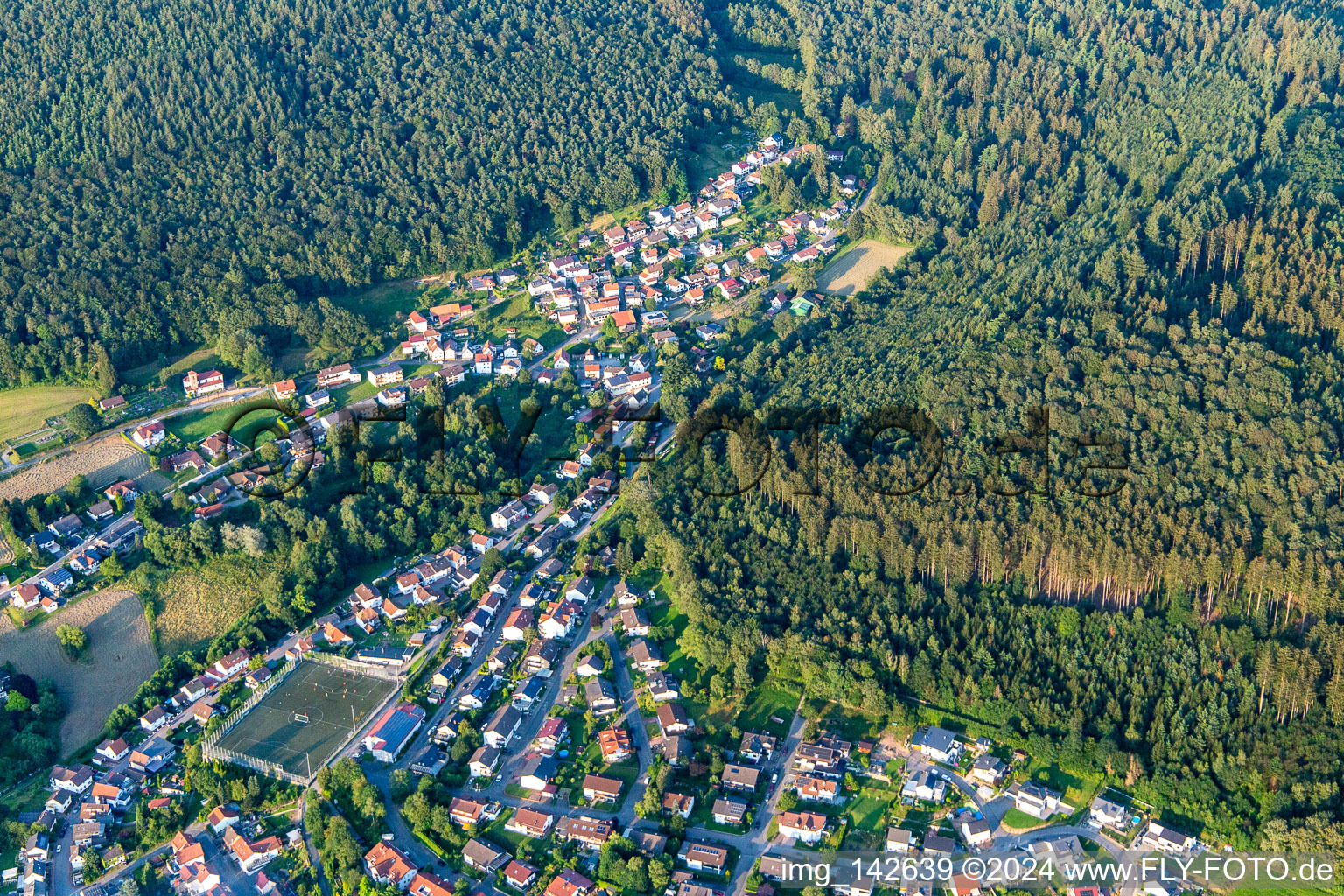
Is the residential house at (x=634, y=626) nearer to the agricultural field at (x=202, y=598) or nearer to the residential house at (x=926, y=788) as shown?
the residential house at (x=926, y=788)

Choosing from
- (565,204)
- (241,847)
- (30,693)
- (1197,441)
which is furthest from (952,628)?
(565,204)

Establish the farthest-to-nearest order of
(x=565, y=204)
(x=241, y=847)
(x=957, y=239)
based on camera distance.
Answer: (x=565, y=204), (x=957, y=239), (x=241, y=847)

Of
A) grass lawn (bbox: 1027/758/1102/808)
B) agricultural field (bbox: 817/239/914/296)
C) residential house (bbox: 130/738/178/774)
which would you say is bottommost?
grass lawn (bbox: 1027/758/1102/808)

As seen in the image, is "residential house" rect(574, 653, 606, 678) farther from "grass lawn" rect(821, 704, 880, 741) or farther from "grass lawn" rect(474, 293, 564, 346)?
"grass lawn" rect(474, 293, 564, 346)

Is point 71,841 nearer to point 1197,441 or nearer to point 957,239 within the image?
point 1197,441

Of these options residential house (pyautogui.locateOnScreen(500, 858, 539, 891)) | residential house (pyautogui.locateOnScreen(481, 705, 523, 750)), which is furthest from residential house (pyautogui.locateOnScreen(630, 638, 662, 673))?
residential house (pyautogui.locateOnScreen(500, 858, 539, 891))
